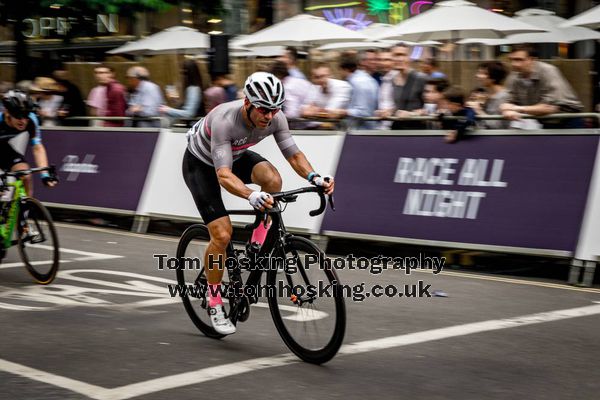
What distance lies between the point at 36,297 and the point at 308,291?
352 centimetres

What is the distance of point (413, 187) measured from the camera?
1120 centimetres

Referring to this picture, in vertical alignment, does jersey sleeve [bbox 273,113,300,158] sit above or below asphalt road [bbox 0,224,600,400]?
above

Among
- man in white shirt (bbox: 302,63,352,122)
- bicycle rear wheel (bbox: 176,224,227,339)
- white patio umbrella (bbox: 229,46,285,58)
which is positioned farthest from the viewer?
white patio umbrella (bbox: 229,46,285,58)

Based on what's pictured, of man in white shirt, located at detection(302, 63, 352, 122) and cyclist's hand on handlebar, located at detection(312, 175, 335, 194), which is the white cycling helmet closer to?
cyclist's hand on handlebar, located at detection(312, 175, 335, 194)

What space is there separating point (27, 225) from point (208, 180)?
318 centimetres

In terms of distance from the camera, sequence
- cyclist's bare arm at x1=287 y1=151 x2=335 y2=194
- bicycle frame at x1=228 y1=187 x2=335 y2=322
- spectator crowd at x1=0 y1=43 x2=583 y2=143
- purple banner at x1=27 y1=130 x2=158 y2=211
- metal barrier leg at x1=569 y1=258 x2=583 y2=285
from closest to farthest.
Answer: bicycle frame at x1=228 y1=187 x2=335 y2=322
cyclist's bare arm at x1=287 y1=151 x2=335 y2=194
metal barrier leg at x1=569 y1=258 x2=583 y2=285
spectator crowd at x1=0 y1=43 x2=583 y2=143
purple banner at x1=27 y1=130 x2=158 y2=211

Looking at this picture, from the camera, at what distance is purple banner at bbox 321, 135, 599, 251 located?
10.1 meters

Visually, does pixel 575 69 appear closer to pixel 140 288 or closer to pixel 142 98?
pixel 142 98

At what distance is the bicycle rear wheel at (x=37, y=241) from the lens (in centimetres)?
960

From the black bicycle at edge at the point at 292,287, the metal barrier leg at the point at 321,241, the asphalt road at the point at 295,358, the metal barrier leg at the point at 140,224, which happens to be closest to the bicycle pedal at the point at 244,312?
the black bicycle at edge at the point at 292,287

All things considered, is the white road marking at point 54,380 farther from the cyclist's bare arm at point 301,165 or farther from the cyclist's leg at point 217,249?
the cyclist's bare arm at point 301,165

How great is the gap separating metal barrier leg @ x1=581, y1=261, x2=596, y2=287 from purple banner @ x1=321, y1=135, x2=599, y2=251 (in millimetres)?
241

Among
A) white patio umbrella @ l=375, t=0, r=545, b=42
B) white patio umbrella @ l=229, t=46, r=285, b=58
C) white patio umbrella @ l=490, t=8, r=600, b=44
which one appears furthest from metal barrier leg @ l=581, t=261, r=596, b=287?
white patio umbrella @ l=229, t=46, r=285, b=58

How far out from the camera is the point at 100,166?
14.8 metres
